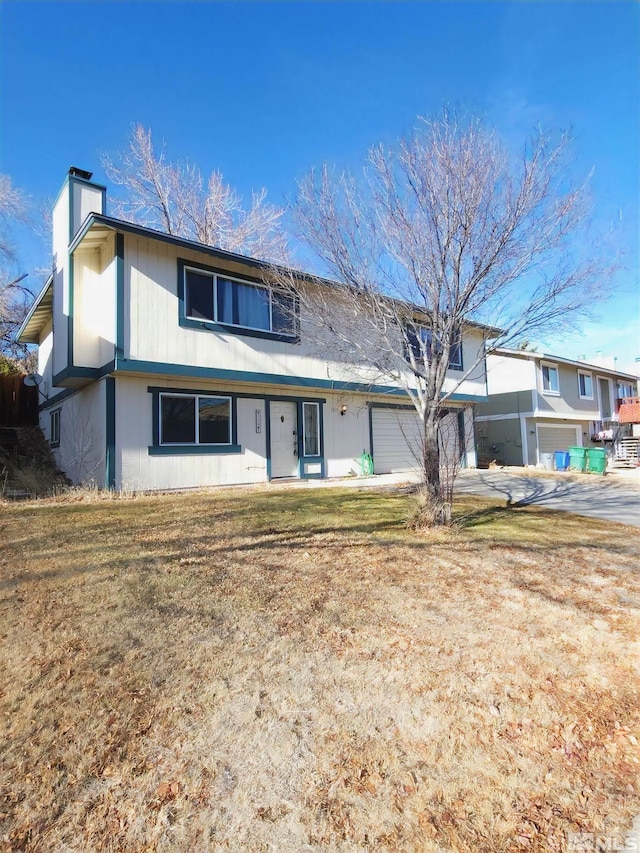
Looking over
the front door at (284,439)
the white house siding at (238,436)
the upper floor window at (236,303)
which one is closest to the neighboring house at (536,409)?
the white house siding at (238,436)

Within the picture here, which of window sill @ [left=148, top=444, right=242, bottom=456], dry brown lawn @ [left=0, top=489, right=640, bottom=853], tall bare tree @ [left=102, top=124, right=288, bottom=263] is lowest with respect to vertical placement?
dry brown lawn @ [left=0, top=489, right=640, bottom=853]

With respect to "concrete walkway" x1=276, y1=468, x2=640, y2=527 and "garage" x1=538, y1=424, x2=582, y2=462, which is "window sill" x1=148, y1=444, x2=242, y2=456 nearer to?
"concrete walkway" x1=276, y1=468, x2=640, y2=527

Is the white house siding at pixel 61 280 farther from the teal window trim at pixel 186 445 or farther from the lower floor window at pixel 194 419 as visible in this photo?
the lower floor window at pixel 194 419

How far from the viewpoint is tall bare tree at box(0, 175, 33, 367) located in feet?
63.0

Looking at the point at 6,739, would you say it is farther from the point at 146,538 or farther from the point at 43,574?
the point at 146,538

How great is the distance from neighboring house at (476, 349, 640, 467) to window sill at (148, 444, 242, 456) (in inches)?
478

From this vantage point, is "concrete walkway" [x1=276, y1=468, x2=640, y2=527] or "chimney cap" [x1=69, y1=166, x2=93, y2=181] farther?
"chimney cap" [x1=69, y1=166, x2=93, y2=181]

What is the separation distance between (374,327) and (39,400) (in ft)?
46.0

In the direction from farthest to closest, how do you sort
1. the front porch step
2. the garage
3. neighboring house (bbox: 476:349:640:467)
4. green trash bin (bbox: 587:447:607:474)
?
the front porch step < the garage < neighboring house (bbox: 476:349:640:467) < green trash bin (bbox: 587:447:607:474)

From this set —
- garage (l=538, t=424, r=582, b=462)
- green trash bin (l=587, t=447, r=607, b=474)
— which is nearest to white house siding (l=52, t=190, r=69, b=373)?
green trash bin (l=587, t=447, r=607, b=474)

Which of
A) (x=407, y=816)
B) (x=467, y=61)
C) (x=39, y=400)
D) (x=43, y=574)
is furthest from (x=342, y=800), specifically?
(x=39, y=400)

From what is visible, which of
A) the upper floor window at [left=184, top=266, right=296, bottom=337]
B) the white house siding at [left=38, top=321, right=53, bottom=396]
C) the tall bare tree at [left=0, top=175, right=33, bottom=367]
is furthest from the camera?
the tall bare tree at [left=0, top=175, right=33, bottom=367]

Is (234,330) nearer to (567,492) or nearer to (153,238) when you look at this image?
(153,238)

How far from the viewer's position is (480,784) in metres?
1.90
